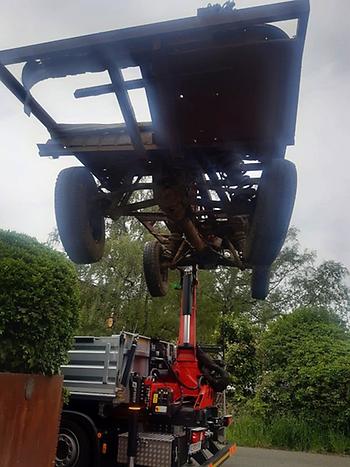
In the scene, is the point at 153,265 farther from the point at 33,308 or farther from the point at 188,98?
the point at 188,98

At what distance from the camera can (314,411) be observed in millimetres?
9266

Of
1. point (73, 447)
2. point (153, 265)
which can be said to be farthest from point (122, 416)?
point (153, 265)

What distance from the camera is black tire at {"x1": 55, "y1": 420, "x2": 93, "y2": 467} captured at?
5664 mm

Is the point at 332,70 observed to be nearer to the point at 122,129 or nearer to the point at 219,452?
the point at 122,129

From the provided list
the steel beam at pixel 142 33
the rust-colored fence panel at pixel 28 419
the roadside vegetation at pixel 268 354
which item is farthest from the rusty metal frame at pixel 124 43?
the roadside vegetation at pixel 268 354

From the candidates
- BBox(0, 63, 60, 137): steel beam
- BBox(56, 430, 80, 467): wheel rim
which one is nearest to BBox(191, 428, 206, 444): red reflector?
BBox(56, 430, 80, 467): wheel rim

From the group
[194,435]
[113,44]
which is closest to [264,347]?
[194,435]

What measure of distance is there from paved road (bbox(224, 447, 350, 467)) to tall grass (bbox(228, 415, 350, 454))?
0.92ft

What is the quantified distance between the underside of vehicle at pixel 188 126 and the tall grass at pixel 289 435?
567cm

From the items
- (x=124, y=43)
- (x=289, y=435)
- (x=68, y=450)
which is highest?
(x=124, y=43)

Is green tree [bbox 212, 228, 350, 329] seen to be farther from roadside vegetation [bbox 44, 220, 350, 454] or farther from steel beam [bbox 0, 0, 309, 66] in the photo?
steel beam [bbox 0, 0, 309, 66]

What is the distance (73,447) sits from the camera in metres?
5.74

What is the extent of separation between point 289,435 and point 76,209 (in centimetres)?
719

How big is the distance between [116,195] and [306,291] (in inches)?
828
